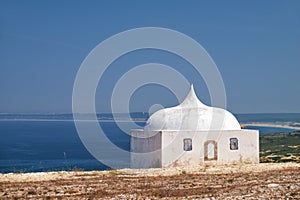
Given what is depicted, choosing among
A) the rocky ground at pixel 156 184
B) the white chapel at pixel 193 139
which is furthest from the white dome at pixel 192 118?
the rocky ground at pixel 156 184

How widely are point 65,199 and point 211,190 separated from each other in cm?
405

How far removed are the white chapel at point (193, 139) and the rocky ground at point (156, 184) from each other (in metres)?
1.33

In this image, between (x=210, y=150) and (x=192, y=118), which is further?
(x=210, y=150)

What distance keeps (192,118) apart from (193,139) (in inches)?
42.8

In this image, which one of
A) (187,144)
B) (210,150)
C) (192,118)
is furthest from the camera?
(210,150)

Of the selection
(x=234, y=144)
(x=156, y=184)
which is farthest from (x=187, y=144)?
(x=156, y=184)

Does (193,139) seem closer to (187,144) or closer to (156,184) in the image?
(187,144)

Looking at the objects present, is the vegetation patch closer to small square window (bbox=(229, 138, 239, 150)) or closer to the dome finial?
small square window (bbox=(229, 138, 239, 150))

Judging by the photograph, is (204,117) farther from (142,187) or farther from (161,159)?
(142,187)

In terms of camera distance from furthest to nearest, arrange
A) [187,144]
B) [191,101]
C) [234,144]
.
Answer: [191,101] → [234,144] → [187,144]

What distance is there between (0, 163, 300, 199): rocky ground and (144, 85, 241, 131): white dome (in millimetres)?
2346

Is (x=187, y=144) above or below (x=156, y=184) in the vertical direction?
above

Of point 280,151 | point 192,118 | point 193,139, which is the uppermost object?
point 192,118

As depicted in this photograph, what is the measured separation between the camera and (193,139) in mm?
21094
